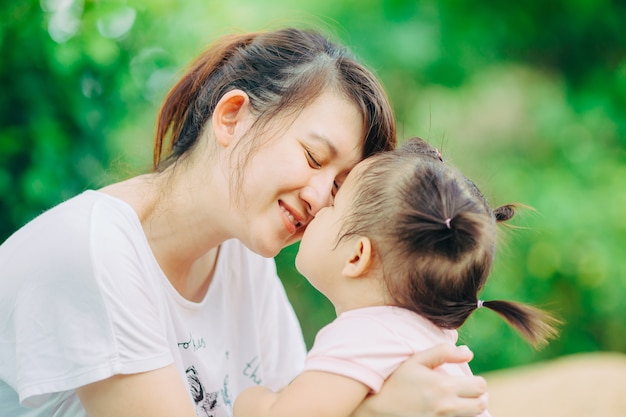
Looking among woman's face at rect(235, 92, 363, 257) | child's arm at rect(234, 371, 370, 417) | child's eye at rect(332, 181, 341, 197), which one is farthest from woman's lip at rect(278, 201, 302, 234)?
child's arm at rect(234, 371, 370, 417)

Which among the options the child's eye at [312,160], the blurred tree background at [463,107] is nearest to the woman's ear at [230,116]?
the child's eye at [312,160]

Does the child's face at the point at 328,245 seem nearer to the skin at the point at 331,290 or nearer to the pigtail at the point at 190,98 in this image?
the skin at the point at 331,290

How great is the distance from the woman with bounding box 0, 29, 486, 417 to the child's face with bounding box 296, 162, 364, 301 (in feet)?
0.16

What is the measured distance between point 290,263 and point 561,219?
4.60 feet

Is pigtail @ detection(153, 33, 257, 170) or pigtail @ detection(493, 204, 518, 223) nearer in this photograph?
pigtail @ detection(493, 204, 518, 223)

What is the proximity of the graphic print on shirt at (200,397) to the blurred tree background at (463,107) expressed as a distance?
41.4 inches

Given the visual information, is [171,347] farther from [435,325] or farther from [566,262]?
[566,262]

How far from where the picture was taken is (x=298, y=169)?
1.77 metres

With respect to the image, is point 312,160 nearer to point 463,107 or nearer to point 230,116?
point 230,116

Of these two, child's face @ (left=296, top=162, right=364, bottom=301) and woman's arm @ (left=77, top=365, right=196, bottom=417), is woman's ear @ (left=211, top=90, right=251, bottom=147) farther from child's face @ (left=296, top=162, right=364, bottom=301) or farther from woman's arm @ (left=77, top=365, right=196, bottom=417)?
woman's arm @ (left=77, top=365, right=196, bottom=417)

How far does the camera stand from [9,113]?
2797 mm

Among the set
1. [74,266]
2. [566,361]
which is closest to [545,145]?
[566,361]

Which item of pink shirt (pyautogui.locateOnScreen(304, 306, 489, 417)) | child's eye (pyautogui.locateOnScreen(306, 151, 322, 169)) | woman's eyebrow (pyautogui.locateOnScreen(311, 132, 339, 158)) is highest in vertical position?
woman's eyebrow (pyautogui.locateOnScreen(311, 132, 339, 158))

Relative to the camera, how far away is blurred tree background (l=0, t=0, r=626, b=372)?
279cm
